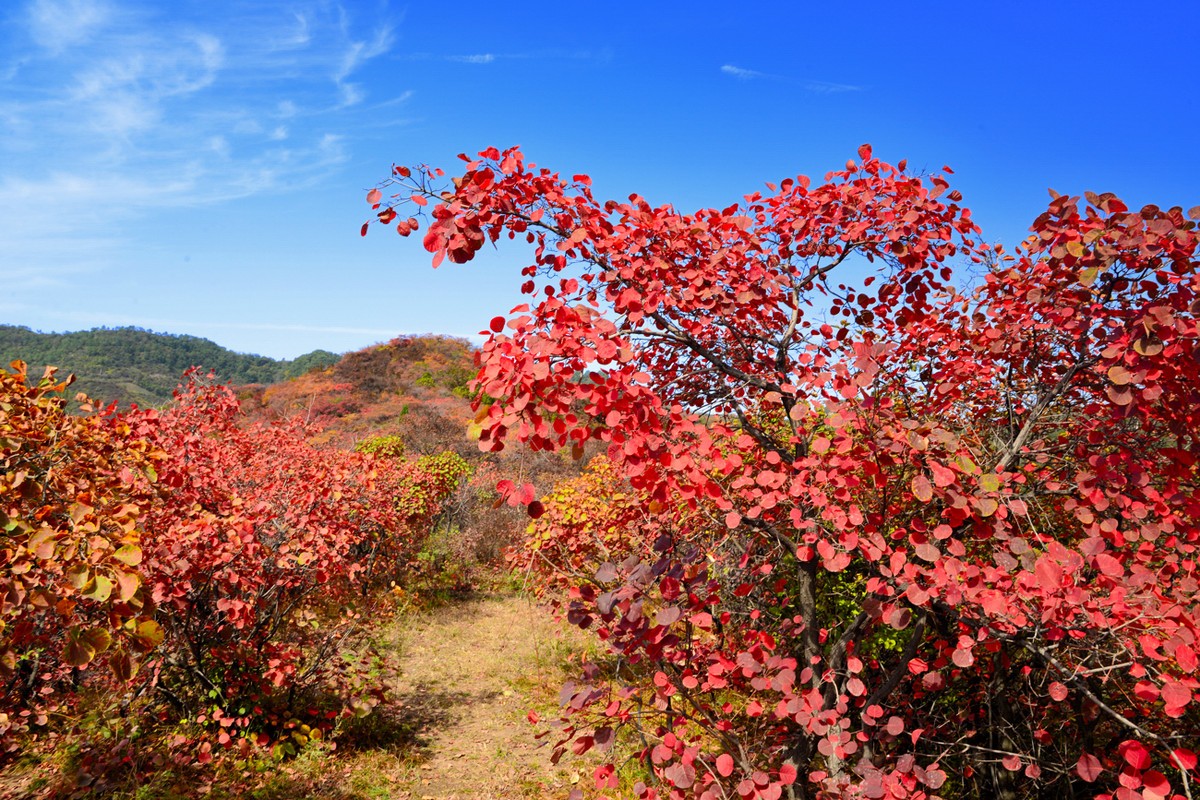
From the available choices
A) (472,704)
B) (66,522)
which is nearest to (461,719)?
(472,704)

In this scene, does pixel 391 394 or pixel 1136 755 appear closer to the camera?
pixel 1136 755

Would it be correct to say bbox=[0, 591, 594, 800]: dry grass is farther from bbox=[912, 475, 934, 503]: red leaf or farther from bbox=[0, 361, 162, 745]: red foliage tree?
bbox=[912, 475, 934, 503]: red leaf

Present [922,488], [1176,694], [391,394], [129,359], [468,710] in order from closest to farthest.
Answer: [1176,694] → [922,488] → [468,710] → [391,394] → [129,359]

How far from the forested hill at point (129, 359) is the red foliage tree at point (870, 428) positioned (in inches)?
1598

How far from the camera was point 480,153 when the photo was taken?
8.32ft

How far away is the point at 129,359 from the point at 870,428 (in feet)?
231

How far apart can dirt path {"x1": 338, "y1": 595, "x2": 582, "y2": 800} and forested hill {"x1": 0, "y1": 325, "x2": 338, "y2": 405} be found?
34.3m

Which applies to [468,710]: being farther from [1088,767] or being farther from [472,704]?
[1088,767]

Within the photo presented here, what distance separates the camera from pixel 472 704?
6.80 metres

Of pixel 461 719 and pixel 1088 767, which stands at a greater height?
pixel 1088 767

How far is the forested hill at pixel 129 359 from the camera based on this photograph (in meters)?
45.4

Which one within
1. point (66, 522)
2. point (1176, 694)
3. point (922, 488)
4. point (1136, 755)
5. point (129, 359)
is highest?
point (129, 359)

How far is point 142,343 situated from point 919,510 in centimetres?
7605

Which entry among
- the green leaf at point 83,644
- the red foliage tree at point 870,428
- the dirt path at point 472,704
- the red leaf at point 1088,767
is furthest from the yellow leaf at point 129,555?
the dirt path at point 472,704
